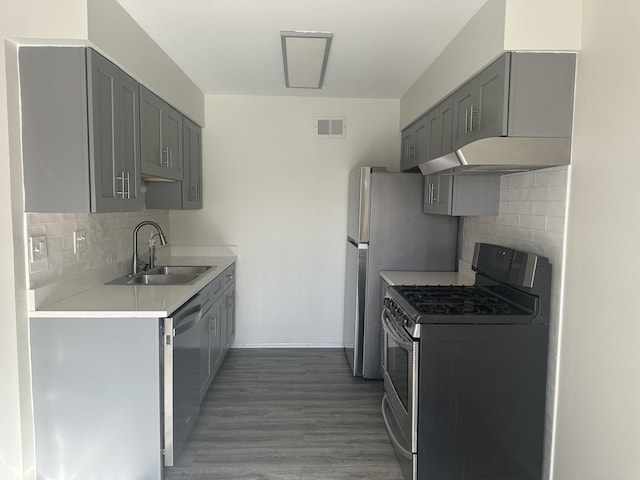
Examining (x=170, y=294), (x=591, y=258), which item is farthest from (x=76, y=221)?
(x=591, y=258)

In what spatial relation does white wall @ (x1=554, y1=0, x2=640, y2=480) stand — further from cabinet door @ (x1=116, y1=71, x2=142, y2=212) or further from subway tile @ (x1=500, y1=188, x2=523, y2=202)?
cabinet door @ (x1=116, y1=71, x2=142, y2=212)

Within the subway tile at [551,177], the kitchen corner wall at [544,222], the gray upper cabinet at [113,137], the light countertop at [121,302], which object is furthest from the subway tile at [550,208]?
the gray upper cabinet at [113,137]

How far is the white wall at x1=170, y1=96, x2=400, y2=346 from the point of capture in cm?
411

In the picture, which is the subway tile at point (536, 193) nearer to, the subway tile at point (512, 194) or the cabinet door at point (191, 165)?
the subway tile at point (512, 194)

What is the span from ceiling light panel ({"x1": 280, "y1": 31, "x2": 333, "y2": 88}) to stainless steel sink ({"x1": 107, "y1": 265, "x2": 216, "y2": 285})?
175 cm

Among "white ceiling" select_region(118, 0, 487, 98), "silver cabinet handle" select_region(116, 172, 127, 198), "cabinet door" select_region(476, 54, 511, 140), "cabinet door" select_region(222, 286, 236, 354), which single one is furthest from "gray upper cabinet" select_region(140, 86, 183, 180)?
"cabinet door" select_region(476, 54, 511, 140)

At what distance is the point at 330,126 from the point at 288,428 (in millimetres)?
2826

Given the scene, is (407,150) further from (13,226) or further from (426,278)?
(13,226)

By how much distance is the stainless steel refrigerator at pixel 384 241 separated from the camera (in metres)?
3.40

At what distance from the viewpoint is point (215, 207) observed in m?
4.15

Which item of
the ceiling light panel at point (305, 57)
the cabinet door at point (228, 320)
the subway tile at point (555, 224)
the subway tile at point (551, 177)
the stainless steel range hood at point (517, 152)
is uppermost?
→ the ceiling light panel at point (305, 57)

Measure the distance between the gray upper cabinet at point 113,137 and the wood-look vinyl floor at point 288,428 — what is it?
158 cm

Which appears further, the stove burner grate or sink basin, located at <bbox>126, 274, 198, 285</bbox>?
sink basin, located at <bbox>126, 274, 198, 285</bbox>

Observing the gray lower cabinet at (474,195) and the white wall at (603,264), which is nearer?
the white wall at (603,264)
